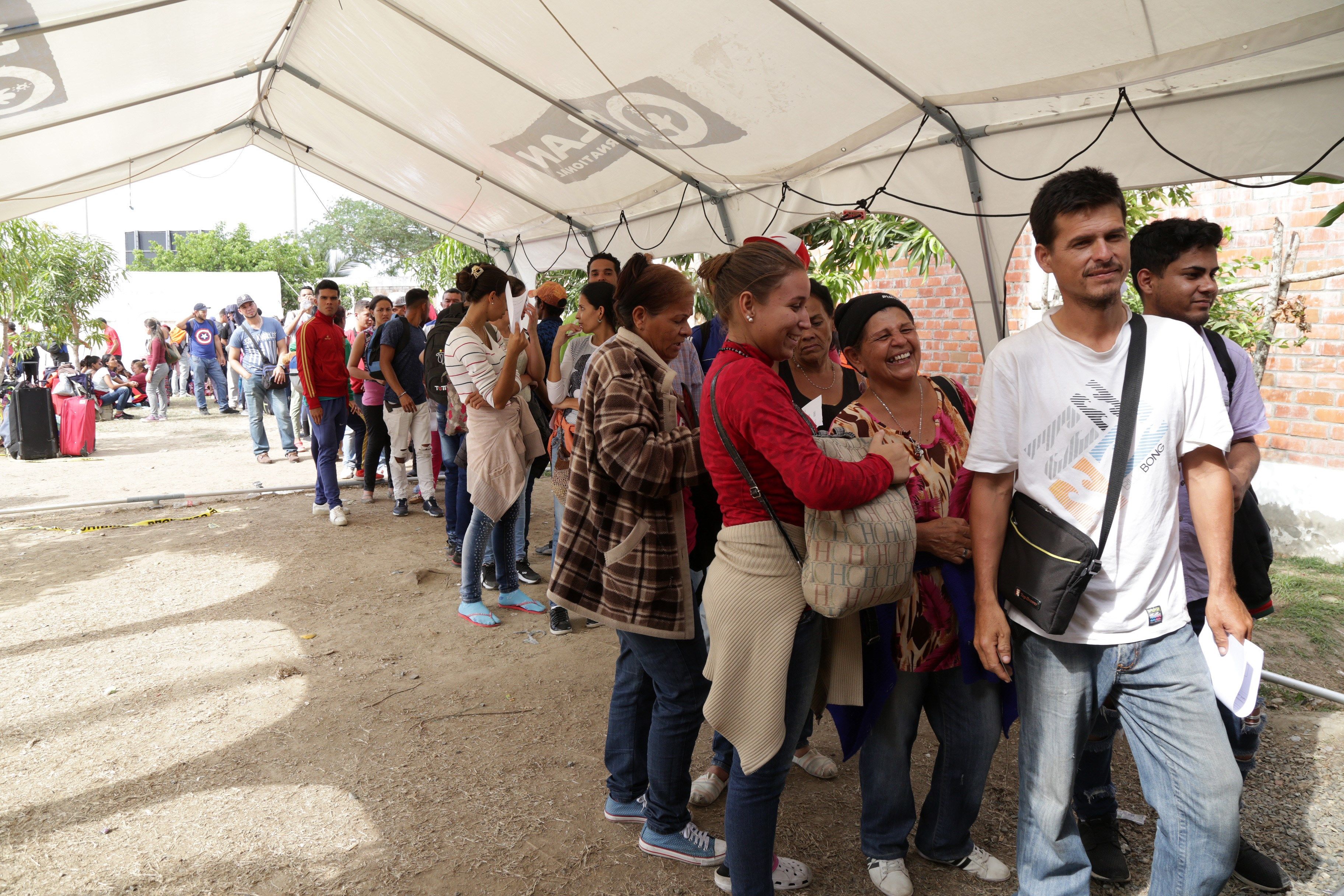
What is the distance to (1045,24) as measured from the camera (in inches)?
134

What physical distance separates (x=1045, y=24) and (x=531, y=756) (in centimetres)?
362

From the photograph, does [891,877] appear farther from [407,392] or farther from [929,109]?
[407,392]

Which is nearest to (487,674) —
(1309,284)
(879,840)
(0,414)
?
(879,840)

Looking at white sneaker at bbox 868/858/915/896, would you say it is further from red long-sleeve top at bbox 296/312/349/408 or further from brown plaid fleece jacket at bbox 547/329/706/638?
red long-sleeve top at bbox 296/312/349/408

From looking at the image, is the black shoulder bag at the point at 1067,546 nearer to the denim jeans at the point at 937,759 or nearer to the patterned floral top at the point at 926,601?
the patterned floral top at the point at 926,601

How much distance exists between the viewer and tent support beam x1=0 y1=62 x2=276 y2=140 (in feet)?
18.5

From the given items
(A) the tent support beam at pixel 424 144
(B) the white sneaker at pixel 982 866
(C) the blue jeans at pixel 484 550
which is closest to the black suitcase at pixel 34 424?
(A) the tent support beam at pixel 424 144

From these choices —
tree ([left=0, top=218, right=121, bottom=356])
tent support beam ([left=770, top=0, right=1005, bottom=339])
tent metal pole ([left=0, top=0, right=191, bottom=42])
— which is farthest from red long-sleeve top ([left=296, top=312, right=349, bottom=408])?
tree ([left=0, top=218, right=121, bottom=356])

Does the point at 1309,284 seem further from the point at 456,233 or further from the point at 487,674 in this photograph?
the point at 456,233

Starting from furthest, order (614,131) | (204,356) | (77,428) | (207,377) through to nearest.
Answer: (207,377) < (204,356) < (77,428) < (614,131)

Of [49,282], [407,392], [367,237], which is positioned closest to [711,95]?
[407,392]

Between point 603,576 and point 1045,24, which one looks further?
point 1045,24

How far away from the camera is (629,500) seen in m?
2.50

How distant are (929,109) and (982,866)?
11.7 ft
